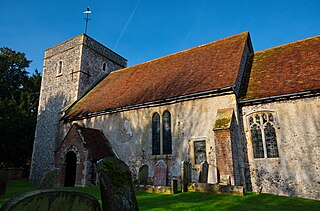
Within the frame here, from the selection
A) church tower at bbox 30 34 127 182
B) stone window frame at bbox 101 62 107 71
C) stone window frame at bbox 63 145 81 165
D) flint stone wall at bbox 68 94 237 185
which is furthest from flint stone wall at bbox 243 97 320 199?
stone window frame at bbox 101 62 107 71

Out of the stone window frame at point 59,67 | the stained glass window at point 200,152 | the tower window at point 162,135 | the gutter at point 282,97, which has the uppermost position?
the stone window frame at point 59,67

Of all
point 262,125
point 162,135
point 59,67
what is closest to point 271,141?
point 262,125

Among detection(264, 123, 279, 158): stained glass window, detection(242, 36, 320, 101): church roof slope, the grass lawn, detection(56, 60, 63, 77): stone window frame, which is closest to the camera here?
the grass lawn

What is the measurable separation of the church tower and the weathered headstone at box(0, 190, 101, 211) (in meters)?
15.6

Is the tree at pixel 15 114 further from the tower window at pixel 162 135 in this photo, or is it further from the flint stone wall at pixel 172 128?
the tower window at pixel 162 135

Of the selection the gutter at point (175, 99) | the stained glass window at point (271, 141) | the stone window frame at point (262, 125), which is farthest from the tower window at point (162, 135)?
the stained glass window at point (271, 141)

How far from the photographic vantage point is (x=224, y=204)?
7098mm

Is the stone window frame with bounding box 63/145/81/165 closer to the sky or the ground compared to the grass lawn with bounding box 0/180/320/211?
closer to the sky

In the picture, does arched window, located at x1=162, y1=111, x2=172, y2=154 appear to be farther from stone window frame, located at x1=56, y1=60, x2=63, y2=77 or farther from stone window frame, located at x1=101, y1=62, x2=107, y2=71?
stone window frame, located at x1=56, y1=60, x2=63, y2=77

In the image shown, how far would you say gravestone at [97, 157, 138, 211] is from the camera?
4285mm

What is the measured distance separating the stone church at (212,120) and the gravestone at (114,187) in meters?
6.51

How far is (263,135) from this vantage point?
1098 centimetres

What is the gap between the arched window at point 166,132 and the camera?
1283cm

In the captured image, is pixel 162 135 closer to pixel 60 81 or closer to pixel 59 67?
pixel 60 81
